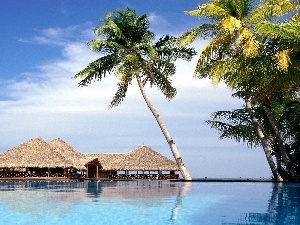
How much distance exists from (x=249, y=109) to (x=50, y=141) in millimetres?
15255

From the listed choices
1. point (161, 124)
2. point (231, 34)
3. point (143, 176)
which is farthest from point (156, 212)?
point (143, 176)

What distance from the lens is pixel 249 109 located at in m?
19.2

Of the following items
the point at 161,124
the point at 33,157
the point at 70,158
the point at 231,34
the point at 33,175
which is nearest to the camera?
the point at 231,34

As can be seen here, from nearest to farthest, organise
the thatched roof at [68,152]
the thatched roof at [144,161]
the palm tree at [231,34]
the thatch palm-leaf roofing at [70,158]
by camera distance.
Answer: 1. the palm tree at [231,34]
2. the thatch palm-leaf roofing at [70,158]
3. the thatched roof at [144,161]
4. the thatched roof at [68,152]

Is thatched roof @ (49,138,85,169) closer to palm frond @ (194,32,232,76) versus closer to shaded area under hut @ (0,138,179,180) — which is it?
shaded area under hut @ (0,138,179,180)

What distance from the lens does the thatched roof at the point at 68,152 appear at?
28366 millimetres

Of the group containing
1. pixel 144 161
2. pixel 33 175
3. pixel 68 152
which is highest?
pixel 68 152

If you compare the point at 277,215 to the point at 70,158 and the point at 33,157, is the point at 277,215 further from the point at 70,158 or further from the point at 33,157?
the point at 70,158

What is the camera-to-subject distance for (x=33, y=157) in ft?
84.1

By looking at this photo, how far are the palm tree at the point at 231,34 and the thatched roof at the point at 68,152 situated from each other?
12.9 metres

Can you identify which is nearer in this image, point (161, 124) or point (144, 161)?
point (161, 124)

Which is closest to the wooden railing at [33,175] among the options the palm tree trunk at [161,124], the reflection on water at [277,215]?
the palm tree trunk at [161,124]

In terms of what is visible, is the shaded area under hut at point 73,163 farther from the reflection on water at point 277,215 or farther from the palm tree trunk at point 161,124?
the reflection on water at point 277,215

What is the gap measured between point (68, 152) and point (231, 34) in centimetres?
1616
